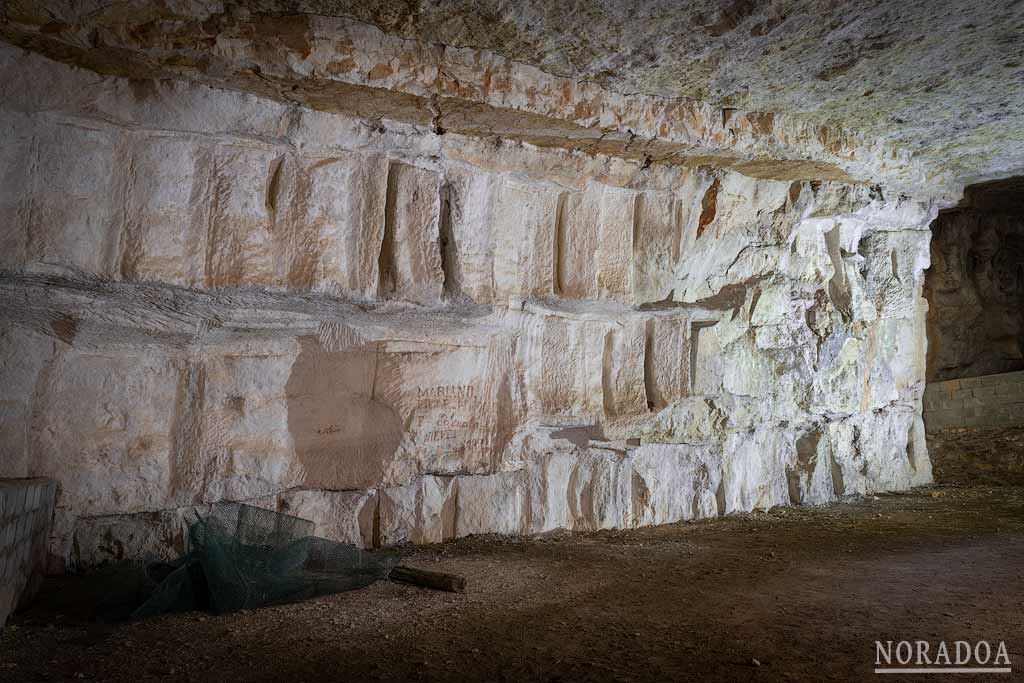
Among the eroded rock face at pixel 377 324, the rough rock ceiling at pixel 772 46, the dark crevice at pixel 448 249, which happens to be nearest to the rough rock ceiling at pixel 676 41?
the rough rock ceiling at pixel 772 46

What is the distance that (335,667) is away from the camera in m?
2.56

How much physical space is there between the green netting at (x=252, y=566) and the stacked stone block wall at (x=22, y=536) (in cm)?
48

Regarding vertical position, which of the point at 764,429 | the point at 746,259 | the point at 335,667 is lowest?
the point at 335,667

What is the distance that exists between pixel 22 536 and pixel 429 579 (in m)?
1.77

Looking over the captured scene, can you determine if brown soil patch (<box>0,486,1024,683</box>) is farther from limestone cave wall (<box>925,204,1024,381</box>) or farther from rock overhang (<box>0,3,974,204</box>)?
limestone cave wall (<box>925,204,1024,381</box>)

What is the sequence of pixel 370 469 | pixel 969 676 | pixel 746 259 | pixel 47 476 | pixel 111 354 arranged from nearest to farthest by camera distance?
1. pixel 969 676
2. pixel 47 476
3. pixel 111 354
4. pixel 370 469
5. pixel 746 259

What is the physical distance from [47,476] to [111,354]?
68 centimetres

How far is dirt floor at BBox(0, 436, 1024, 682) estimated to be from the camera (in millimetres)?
2568

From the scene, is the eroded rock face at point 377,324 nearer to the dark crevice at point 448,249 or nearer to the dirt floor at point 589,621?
the dark crevice at point 448,249

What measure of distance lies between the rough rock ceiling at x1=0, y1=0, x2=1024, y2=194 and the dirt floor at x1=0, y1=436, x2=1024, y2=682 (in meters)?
2.66

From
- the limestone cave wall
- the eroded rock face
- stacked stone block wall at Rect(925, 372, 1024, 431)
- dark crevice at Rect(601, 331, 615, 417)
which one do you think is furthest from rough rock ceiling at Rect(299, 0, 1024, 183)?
the limestone cave wall

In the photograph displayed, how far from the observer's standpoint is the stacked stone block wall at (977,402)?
8.62 meters

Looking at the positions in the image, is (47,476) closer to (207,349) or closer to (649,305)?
(207,349)

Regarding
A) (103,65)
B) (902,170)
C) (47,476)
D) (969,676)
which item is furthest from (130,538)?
(902,170)
